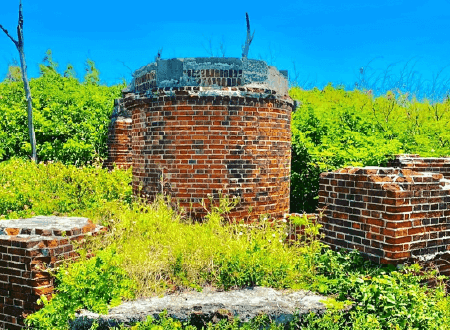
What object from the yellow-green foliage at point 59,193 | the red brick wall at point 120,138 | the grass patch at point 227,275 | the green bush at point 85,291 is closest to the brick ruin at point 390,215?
the grass patch at point 227,275

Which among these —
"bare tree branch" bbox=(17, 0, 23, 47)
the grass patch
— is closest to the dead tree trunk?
"bare tree branch" bbox=(17, 0, 23, 47)

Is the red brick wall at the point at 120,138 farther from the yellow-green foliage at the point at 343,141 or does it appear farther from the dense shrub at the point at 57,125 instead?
the yellow-green foliage at the point at 343,141

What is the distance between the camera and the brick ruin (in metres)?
4.32

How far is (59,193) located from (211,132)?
3240 millimetres

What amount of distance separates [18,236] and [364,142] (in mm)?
7774

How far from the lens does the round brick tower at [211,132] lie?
6602 mm

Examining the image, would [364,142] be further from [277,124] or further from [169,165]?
[169,165]

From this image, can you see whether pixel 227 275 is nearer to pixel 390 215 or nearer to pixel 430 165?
pixel 390 215

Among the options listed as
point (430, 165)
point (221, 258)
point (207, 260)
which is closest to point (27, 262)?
point (207, 260)

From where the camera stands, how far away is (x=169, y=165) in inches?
266

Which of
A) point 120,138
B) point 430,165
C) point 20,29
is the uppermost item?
point 20,29

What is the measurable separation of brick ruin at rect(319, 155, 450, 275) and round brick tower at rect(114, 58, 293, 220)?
191 cm

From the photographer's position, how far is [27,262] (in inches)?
172

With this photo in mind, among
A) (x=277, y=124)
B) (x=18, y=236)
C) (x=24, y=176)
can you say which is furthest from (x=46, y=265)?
(x=24, y=176)
